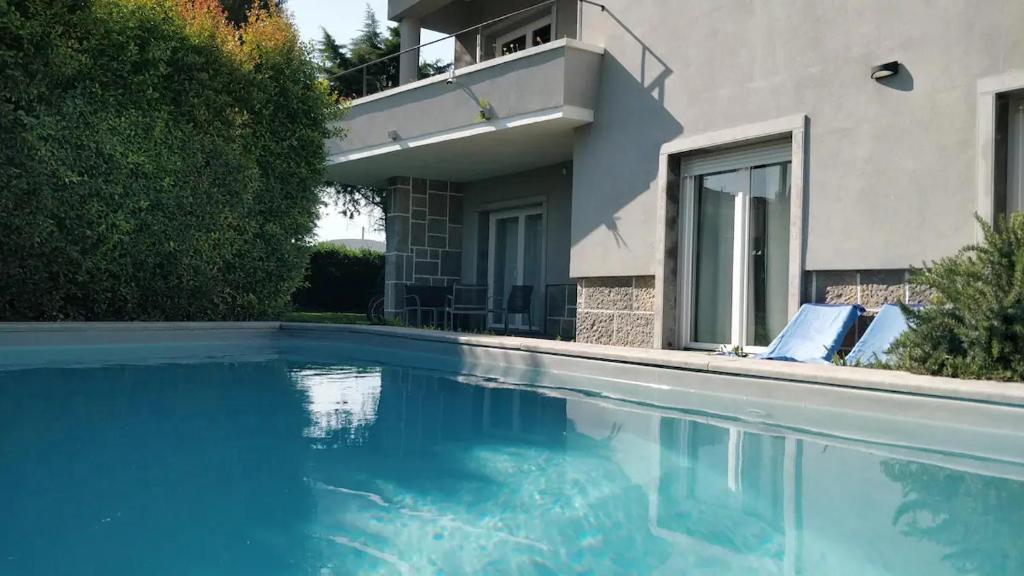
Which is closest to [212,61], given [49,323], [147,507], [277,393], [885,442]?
[49,323]

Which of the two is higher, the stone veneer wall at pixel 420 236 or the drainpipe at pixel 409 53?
the drainpipe at pixel 409 53

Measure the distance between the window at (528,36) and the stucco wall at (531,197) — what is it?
2.19 meters

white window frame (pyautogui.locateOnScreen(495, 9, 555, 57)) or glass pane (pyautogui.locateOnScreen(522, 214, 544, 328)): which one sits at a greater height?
white window frame (pyautogui.locateOnScreen(495, 9, 555, 57))

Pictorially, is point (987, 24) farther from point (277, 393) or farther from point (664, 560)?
point (277, 393)

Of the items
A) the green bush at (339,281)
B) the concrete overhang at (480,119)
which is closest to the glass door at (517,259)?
the concrete overhang at (480,119)

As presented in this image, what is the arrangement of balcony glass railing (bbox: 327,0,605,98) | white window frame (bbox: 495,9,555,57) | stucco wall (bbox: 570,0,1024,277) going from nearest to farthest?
stucco wall (bbox: 570,0,1024,277) < balcony glass railing (bbox: 327,0,605,98) < white window frame (bbox: 495,9,555,57)

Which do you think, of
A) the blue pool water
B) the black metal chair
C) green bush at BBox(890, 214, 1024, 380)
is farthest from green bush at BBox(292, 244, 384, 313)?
green bush at BBox(890, 214, 1024, 380)

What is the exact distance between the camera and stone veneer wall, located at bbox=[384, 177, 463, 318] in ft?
46.7

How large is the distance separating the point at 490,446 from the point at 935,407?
2.74 m

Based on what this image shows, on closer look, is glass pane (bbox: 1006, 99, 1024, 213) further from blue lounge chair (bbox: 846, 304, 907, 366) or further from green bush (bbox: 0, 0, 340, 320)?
green bush (bbox: 0, 0, 340, 320)

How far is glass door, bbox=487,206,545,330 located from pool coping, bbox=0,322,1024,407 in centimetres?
405

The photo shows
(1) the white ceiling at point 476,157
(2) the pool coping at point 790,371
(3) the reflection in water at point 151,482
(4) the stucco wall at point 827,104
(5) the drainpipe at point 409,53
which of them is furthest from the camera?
(5) the drainpipe at point 409,53

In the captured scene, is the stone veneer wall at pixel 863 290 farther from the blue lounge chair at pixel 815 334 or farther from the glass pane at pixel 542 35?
the glass pane at pixel 542 35

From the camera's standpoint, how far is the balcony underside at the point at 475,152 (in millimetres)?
10242
